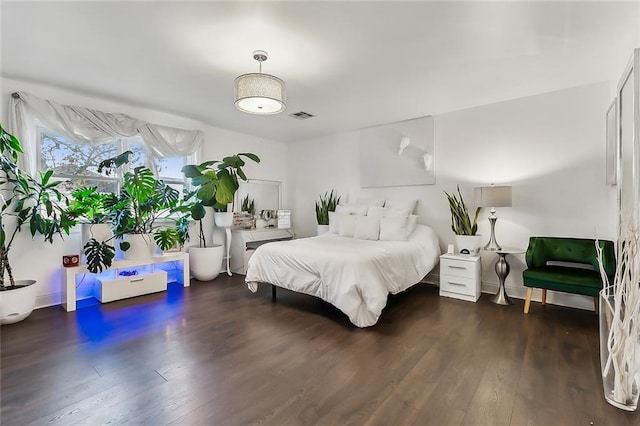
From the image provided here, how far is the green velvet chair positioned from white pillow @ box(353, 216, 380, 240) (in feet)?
5.81

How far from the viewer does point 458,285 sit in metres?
3.68

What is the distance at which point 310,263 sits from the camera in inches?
120

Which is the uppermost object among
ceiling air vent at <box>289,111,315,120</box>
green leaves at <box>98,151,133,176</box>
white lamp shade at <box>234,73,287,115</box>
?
ceiling air vent at <box>289,111,315,120</box>

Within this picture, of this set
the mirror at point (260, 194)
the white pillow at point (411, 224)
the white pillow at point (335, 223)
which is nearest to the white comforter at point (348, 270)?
the white pillow at point (411, 224)

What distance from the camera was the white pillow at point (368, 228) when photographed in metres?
4.15

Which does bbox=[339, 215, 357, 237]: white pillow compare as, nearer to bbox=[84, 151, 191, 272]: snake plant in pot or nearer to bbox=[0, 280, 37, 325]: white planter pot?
bbox=[84, 151, 191, 272]: snake plant in pot

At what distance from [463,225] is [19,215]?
5117mm

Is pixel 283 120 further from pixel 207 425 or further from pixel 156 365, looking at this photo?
pixel 207 425

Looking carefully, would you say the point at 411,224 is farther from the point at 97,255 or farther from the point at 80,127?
the point at 80,127

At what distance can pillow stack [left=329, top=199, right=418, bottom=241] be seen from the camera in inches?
159

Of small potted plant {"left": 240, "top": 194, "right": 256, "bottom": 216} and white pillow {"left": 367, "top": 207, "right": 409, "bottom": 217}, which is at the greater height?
small potted plant {"left": 240, "top": 194, "right": 256, "bottom": 216}

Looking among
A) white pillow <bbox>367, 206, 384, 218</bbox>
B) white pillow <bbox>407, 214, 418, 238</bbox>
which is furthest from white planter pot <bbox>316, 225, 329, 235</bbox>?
white pillow <bbox>407, 214, 418, 238</bbox>

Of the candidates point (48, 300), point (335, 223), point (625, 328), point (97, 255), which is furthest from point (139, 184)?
point (625, 328)

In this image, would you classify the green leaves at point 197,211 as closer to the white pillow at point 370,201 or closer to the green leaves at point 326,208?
the green leaves at point 326,208
